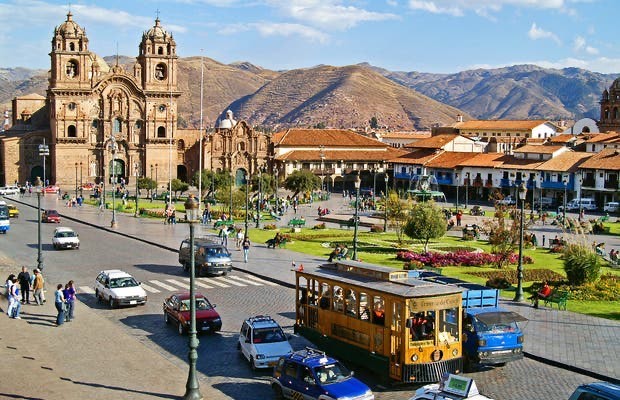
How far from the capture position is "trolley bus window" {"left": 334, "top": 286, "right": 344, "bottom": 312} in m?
19.2

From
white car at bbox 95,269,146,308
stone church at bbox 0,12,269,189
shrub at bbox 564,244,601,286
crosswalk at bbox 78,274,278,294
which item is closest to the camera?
white car at bbox 95,269,146,308

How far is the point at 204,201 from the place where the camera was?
7312 centimetres

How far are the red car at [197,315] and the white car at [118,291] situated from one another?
3230mm

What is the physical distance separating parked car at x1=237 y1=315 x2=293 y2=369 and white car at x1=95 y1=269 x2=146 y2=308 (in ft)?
23.8

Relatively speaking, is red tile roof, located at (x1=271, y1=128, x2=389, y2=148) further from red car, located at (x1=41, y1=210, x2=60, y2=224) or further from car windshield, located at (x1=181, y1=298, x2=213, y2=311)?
car windshield, located at (x1=181, y1=298, x2=213, y2=311)

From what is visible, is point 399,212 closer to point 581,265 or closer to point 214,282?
point 214,282

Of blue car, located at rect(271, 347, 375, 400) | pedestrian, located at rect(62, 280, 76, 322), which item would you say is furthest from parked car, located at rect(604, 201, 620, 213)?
blue car, located at rect(271, 347, 375, 400)

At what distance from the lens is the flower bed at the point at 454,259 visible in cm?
3609

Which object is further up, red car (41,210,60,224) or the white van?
the white van

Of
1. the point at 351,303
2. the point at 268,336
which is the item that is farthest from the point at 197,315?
the point at 351,303

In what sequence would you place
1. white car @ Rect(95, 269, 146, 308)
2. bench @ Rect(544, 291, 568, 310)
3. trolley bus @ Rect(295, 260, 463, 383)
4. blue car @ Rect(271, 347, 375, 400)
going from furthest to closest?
white car @ Rect(95, 269, 146, 308)
bench @ Rect(544, 291, 568, 310)
trolley bus @ Rect(295, 260, 463, 383)
blue car @ Rect(271, 347, 375, 400)

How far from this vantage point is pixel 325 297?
785 inches

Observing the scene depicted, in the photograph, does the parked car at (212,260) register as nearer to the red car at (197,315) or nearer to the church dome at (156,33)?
the red car at (197,315)

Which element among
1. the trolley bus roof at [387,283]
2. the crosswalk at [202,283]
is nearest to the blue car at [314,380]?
the trolley bus roof at [387,283]
